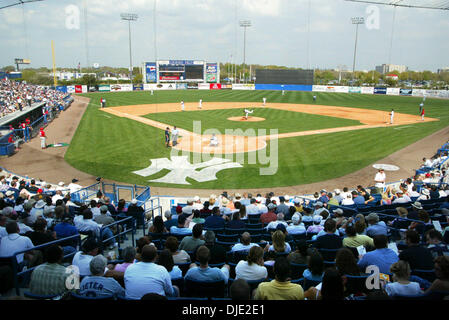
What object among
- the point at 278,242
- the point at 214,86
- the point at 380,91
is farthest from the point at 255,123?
the point at 214,86

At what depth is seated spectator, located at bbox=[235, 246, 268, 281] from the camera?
4.93 meters

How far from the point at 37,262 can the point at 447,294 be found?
6347 millimetres

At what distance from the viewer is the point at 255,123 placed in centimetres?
3331

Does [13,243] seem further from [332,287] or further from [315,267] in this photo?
[332,287]

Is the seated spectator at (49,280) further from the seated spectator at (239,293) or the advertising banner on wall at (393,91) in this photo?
the advertising banner on wall at (393,91)

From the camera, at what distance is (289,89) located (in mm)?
78438

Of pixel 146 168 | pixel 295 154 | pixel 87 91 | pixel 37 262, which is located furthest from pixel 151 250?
pixel 87 91

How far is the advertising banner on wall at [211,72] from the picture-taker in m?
92.5

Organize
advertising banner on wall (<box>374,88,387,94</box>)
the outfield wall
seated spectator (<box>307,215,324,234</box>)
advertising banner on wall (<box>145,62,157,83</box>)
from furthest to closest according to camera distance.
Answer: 1. advertising banner on wall (<box>145,62,157,83</box>)
2. advertising banner on wall (<box>374,88,387,94</box>)
3. the outfield wall
4. seated spectator (<box>307,215,324,234</box>)

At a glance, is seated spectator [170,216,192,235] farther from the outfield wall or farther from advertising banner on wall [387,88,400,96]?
advertising banner on wall [387,88,400,96]

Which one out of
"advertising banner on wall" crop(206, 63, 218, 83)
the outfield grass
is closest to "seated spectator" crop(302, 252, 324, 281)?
the outfield grass

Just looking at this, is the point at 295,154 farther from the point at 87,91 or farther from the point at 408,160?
the point at 87,91

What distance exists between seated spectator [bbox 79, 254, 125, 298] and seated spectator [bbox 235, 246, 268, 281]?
1.79 meters

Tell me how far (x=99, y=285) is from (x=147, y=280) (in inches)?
26.5
